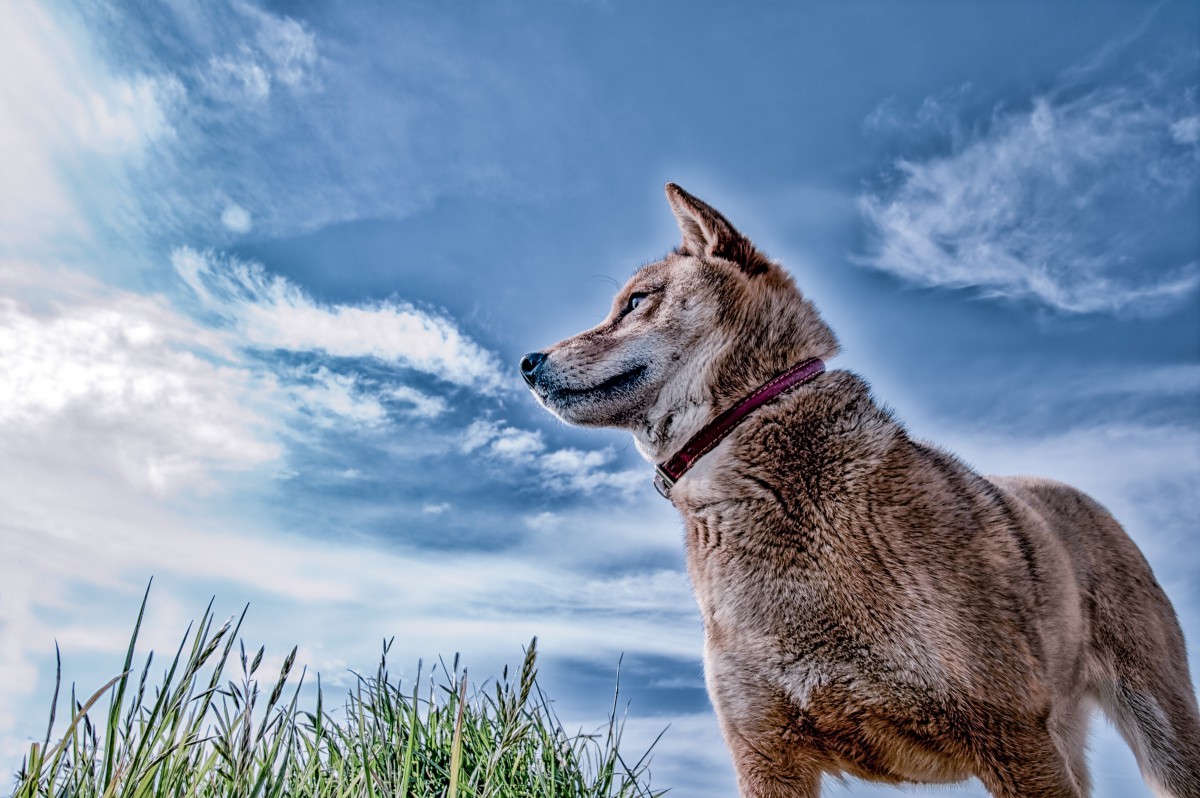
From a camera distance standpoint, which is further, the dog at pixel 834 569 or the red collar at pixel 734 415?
the red collar at pixel 734 415

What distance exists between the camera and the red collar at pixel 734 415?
13.1ft

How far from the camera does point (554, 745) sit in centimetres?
424

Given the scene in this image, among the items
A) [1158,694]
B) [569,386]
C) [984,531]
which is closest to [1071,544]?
[1158,694]

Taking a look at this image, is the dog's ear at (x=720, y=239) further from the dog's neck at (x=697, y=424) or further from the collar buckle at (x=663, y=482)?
the collar buckle at (x=663, y=482)

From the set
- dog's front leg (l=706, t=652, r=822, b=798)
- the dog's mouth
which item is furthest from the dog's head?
dog's front leg (l=706, t=652, r=822, b=798)

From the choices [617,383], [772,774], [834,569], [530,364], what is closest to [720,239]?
[617,383]

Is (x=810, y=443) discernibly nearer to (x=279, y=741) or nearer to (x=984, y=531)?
(x=984, y=531)

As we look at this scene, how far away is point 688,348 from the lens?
423 cm

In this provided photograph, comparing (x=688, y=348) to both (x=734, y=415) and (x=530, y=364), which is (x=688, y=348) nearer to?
(x=734, y=415)

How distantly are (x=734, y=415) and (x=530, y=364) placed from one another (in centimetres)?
109

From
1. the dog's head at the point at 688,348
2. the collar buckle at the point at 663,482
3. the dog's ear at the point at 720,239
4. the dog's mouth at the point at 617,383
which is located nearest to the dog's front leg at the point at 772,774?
the collar buckle at the point at 663,482

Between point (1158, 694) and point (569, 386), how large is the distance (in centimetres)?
347

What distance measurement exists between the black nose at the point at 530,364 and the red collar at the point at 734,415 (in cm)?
82

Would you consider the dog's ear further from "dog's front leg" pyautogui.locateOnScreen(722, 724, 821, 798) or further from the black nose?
"dog's front leg" pyautogui.locateOnScreen(722, 724, 821, 798)
